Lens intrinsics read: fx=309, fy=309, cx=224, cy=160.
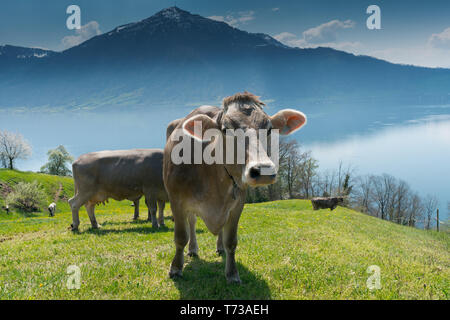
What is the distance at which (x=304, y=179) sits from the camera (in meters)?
73.7

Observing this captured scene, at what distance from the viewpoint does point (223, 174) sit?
17.6 feet

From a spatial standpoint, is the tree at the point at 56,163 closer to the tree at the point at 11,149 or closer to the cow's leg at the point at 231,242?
the tree at the point at 11,149

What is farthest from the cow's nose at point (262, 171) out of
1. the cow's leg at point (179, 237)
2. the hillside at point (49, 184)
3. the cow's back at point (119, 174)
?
the hillside at point (49, 184)

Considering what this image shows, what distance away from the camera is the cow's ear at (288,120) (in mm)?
5129

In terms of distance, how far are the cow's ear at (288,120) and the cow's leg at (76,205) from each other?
36.2ft

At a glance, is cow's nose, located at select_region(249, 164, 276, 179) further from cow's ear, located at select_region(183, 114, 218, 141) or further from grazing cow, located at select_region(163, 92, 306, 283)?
cow's ear, located at select_region(183, 114, 218, 141)

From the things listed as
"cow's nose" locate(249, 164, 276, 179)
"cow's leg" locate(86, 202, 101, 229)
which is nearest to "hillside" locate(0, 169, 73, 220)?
"cow's leg" locate(86, 202, 101, 229)

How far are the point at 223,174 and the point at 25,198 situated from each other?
59.1m

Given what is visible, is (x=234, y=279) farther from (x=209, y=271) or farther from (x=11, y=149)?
(x=11, y=149)

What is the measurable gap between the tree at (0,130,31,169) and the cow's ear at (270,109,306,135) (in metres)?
102

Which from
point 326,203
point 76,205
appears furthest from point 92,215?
point 326,203
